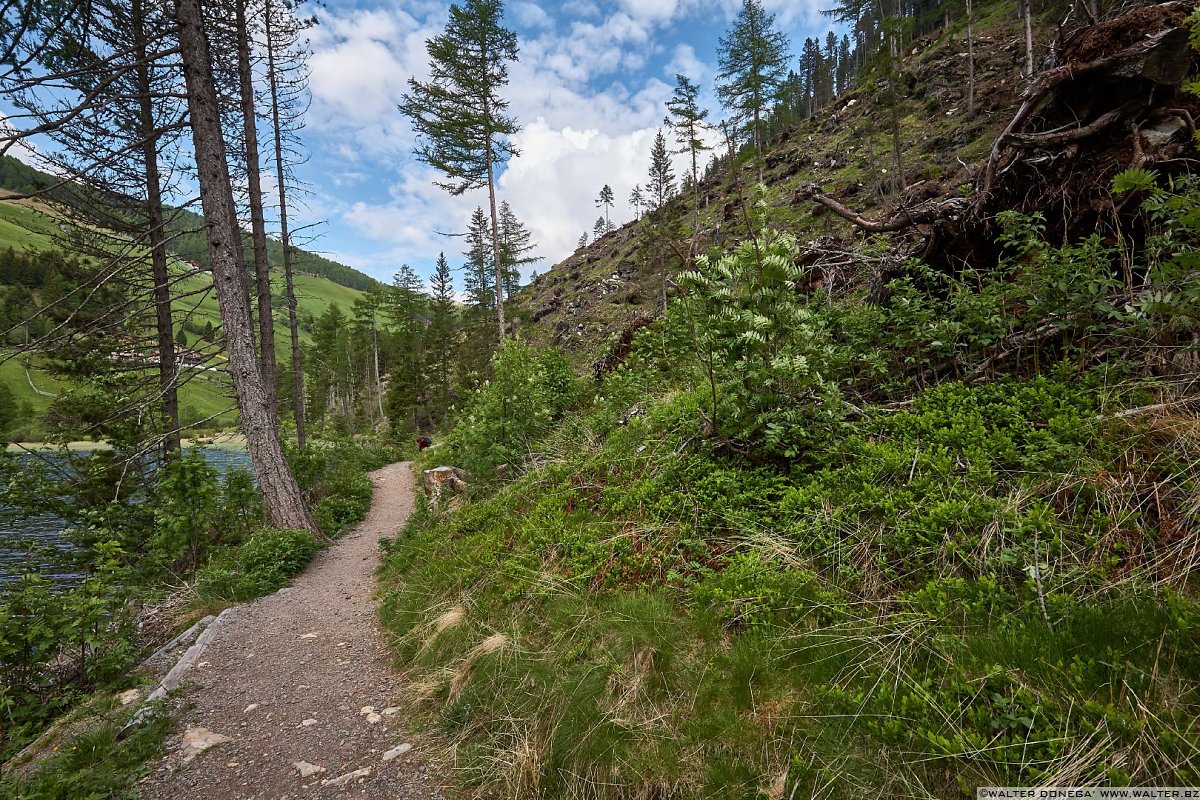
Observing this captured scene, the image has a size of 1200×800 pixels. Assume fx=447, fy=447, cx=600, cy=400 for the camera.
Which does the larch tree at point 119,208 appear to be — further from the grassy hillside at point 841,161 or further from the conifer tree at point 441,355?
the conifer tree at point 441,355

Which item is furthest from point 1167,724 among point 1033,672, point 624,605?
point 624,605

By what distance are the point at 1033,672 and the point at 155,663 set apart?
7868mm

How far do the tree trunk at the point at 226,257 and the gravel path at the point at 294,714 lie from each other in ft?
7.94

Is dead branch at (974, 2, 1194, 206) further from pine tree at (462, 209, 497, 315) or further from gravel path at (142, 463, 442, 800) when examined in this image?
pine tree at (462, 209, 497, 315)

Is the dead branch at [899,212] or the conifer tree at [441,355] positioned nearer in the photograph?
the dead branch at [899,212]

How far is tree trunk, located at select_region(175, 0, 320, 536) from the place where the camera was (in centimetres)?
674

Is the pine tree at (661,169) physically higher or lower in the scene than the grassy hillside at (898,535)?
higher

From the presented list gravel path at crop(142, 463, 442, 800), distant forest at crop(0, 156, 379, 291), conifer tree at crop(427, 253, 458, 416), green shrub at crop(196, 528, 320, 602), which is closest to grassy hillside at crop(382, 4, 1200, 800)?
gravel path at crop(142, 463, 442, 800)

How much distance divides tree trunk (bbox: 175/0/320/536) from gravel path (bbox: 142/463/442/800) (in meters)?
2.42

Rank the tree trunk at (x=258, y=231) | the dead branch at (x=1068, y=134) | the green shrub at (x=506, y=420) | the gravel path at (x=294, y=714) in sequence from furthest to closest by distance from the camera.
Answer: the tree trunk at (x=258, y=231) → the green shrub at (x=506, y=420) → the dead branch at (x=1068, y=134) → the gravel path at (x=294, y=714)

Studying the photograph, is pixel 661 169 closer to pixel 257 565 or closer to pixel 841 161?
pixel 841 161

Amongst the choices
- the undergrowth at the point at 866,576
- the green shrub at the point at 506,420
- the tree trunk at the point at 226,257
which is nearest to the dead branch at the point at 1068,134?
the undergrowth at the point at 866,576

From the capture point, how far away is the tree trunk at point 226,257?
22.1ft

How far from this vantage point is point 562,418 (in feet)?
31.3
